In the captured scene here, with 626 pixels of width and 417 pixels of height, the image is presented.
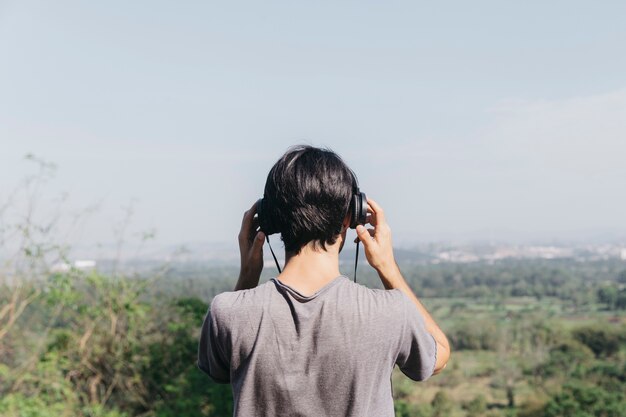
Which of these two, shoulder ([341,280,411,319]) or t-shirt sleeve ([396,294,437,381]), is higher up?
shoulder ([341,280,411,319])

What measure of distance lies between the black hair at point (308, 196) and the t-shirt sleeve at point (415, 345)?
170mm

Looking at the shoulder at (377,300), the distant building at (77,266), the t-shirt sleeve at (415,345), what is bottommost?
the distant building at (77,266)

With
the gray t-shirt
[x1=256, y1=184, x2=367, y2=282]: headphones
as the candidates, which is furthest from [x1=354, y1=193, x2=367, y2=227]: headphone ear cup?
the gray t-shirt

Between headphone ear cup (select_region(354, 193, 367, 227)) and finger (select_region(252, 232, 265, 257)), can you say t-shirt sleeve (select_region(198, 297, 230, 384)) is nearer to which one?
finger (select_region(252, 232, 265, 257))

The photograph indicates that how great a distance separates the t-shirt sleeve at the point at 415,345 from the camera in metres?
0.95

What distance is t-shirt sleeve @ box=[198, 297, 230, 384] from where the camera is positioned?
3.15 ft

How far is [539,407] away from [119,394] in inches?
422

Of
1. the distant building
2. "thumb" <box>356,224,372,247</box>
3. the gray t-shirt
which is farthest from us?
the distant building

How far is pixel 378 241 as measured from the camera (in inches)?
41.1

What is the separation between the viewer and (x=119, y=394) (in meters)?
5.56

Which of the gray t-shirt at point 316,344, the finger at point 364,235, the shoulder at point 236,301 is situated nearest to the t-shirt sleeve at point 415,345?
the gray t-shirt at point 316,344

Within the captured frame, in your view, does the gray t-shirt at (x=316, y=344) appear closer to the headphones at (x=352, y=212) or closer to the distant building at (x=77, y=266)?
the headphones at (x=352, y=212)

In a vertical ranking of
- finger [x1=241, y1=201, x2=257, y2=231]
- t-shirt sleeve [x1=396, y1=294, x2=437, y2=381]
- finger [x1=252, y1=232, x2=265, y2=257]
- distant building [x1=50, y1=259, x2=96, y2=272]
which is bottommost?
distant building [x1=50, y1=259, x2=96, y2=272]

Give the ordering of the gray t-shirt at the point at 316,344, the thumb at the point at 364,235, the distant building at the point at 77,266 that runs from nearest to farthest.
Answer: the gray t-shirt at the point at 316,344 < the thumb at the point at 364,235 < the distant building at the point at 77,266
